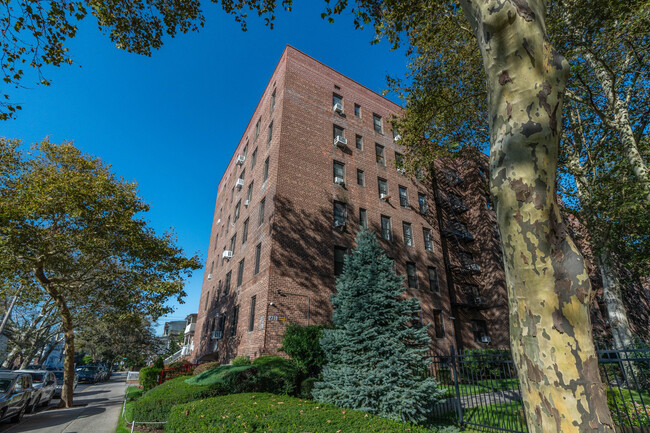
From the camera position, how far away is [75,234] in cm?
1506

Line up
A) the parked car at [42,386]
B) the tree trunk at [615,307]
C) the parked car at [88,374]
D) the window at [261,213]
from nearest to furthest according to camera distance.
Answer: the parked car at [42,386] → the tree trunk at [615,307] → the window at [261,213] → the parked car at [88,374]

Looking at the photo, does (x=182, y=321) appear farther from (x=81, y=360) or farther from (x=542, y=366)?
(x=542, y=366)

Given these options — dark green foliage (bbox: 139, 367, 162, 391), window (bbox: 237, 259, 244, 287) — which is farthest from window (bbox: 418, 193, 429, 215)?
dark green foliage (bbox: 139, 367, 162, 391)

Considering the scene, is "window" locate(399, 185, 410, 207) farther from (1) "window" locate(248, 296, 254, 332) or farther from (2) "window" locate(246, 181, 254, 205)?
(1) "window" locate(248, 296, 254, 332)

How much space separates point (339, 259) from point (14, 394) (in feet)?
44.6

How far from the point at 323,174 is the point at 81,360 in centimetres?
7484

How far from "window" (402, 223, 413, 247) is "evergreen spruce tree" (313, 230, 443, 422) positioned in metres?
10.00

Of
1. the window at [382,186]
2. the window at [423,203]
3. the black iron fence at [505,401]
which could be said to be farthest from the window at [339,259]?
the window at [423,203]

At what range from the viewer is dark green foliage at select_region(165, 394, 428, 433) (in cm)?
616

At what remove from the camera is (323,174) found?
1856cm

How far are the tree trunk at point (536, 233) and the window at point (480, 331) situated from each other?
69.5 ft

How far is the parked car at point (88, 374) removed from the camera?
101ft

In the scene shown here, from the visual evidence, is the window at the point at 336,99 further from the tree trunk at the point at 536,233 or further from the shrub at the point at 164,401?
the tree trunk at the point at 536,233

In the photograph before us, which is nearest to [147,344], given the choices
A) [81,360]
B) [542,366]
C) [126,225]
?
[81,360]
